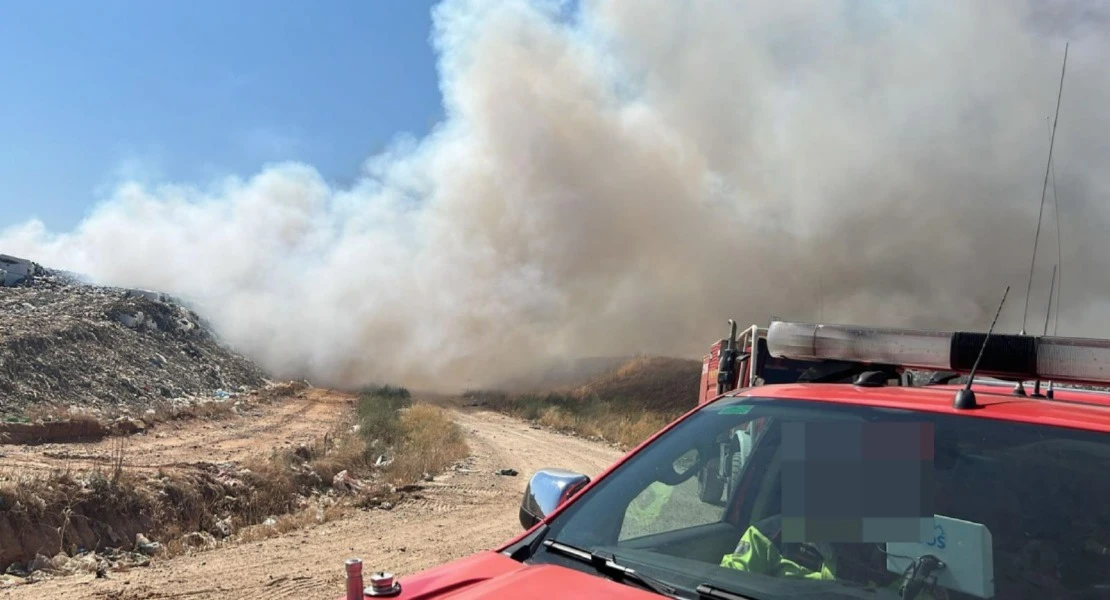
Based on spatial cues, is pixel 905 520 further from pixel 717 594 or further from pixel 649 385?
pixel 649 385

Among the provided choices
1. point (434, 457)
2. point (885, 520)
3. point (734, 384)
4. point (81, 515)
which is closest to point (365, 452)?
point (434, 457)

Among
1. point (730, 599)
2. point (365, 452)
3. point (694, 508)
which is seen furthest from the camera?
point (365, 452)

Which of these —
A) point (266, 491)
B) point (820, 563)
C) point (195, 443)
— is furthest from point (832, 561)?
point (195, 443)

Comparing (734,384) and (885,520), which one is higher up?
(734,384)

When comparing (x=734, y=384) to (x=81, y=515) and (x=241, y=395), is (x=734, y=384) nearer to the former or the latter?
(x=81, y=515)

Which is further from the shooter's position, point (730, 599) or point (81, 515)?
point (81, 515)

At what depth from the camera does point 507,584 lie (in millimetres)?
1904

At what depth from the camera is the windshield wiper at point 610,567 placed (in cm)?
193

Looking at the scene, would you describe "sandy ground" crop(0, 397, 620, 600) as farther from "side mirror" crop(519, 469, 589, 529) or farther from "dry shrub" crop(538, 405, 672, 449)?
"dry shrub" crop(538, 405, 672, 449)

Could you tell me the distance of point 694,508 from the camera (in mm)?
2895

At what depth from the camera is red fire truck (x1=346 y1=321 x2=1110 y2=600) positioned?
76.7 inches

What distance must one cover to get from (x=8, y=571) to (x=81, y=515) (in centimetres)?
90

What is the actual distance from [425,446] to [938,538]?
42.2 feet

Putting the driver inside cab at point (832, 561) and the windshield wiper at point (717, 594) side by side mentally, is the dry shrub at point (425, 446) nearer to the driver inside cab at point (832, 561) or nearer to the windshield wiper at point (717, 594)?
the driver inside cab at point (832, 561)
